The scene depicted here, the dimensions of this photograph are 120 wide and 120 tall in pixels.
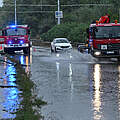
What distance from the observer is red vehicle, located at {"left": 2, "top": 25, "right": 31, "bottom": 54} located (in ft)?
136

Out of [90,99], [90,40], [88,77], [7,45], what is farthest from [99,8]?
[90,99]

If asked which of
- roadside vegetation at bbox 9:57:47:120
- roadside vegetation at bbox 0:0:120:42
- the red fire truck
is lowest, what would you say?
roadside vegetation at bbox 0:0:120:42

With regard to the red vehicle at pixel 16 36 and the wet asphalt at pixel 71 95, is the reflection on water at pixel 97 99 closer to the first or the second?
the wet asphalt at pixel 71 95

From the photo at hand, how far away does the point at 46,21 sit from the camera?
114 metres

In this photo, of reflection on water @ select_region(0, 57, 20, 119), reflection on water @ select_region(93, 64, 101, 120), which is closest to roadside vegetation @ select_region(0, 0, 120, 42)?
reflection on water @ select_region(93, 64, 101, 120)

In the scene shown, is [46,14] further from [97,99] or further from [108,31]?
[97,99]

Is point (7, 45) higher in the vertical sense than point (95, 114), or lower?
lower

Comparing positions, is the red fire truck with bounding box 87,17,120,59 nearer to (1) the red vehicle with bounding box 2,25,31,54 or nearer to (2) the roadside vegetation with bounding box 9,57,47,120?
(1) the red vehicle with bounding box 2,25,31,54

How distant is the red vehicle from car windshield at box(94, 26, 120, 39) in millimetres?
12106

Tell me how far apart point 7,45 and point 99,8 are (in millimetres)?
32749

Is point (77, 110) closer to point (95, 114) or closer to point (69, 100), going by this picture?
point (95, 114)

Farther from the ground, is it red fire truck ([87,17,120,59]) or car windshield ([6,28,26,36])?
red fire truck ([87,17,120,59])

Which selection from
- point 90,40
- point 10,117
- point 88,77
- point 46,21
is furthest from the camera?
point 46,21

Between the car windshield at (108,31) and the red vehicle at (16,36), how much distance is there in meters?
12.1
